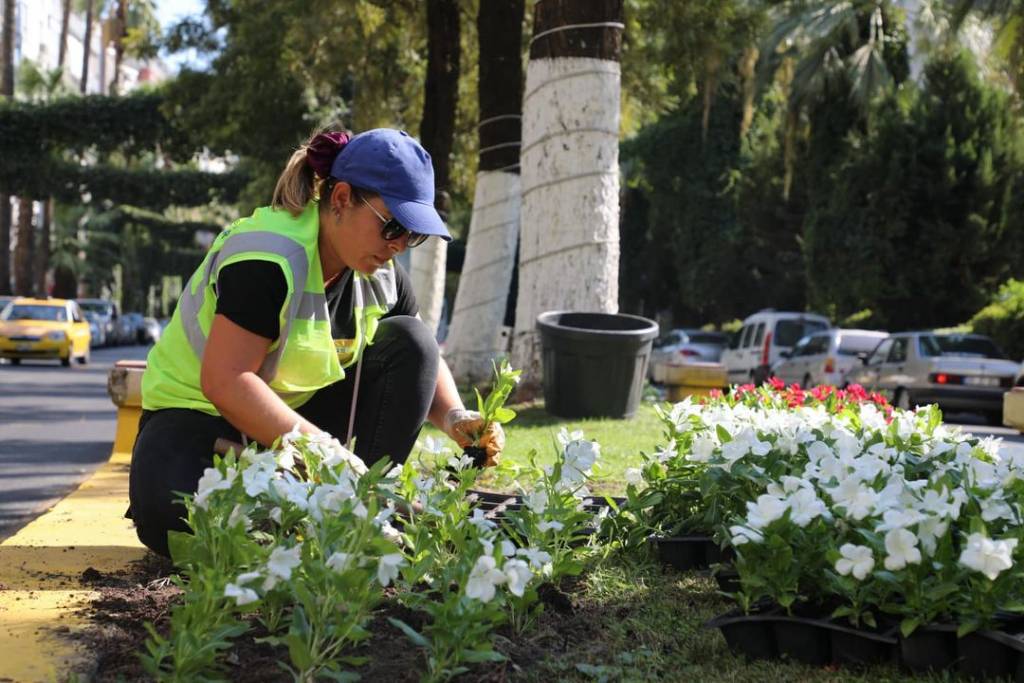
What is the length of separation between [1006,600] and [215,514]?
1.69m

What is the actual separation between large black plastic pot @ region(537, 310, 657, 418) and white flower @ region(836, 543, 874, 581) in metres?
6.97

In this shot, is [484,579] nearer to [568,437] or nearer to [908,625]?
[908,625]

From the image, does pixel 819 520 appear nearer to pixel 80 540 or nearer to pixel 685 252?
pixel 80 540

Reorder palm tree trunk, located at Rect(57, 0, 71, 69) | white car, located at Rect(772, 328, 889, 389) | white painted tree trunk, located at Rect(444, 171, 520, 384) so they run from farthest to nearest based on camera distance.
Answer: palm tree trunk, located at Rect(57, 0, 71, 69) < white car, located at Rect(772, 328, 889, 389) < white painted tree trunk, located at Rect(444, 171, 520, 384)

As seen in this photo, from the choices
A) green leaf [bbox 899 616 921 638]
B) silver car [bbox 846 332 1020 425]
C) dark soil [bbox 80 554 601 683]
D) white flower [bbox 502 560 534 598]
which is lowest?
silver car [bbox 846 332 1020 425]

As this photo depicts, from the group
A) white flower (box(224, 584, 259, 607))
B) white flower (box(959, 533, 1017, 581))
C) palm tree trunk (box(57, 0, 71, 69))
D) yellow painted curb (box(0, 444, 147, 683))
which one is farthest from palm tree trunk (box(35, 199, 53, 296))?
white flower (box(959, 533, 1017, 581))

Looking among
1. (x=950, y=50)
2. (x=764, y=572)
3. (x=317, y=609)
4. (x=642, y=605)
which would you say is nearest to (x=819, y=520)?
(x=764, y=572)

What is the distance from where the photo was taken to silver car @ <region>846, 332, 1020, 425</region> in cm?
1928

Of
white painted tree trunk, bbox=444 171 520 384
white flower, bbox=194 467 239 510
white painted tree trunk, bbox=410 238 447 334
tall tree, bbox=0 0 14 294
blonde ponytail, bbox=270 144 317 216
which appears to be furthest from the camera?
tall tree, bbox=0 0 14 294

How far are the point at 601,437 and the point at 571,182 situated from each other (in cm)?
252

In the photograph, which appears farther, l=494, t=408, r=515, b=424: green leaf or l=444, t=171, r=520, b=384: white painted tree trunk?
l=444, t=171, r=520, b=384: white painted tree trunk

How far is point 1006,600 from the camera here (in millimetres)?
2941

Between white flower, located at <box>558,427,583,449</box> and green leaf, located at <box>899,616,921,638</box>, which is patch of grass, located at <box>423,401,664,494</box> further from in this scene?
green leaf, located at <box>899,616,921,638</box>

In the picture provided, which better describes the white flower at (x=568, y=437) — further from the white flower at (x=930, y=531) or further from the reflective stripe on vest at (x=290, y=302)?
the white flower at (x=930, y=531)
